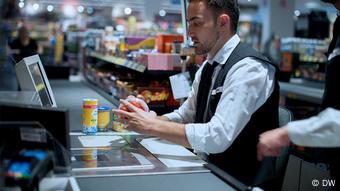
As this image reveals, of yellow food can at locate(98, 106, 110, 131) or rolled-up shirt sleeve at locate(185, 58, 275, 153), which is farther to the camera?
yellow food can at locate(98, 106, 110, 131)

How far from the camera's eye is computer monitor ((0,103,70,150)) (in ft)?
5.10

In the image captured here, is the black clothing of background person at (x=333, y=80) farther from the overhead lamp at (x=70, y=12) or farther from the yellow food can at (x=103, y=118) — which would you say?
the overhead lamp at (x=70, y=12)

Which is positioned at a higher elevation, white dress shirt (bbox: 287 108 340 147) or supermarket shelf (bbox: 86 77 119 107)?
white dress shirt (bbox: 287 108 340 147)

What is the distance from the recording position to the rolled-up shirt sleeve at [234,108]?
6.82 feet

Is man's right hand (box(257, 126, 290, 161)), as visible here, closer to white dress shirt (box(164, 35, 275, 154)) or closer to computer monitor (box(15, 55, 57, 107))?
white dress shirt (box(164, 35, 275, 154))

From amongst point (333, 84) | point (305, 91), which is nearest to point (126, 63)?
point (333, 84)

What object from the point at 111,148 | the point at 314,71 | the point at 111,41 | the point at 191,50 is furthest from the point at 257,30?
the point at 111,148

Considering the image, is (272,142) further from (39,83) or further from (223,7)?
(39,83)

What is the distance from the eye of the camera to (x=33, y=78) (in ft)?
7.84

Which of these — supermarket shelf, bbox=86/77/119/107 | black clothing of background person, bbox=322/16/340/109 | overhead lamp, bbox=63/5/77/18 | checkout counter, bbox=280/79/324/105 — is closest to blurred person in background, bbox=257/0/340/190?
black clothing of background person, bbox=322/16/340/109

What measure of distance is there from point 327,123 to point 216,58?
96 cm

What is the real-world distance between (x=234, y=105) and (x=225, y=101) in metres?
0.05

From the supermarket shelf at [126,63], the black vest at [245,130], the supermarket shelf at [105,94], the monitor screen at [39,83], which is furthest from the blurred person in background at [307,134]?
the supermarket shelf at [105,94]

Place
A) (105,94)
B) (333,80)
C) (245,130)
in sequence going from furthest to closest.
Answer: (105,94) → (245,130) → (333,80)
